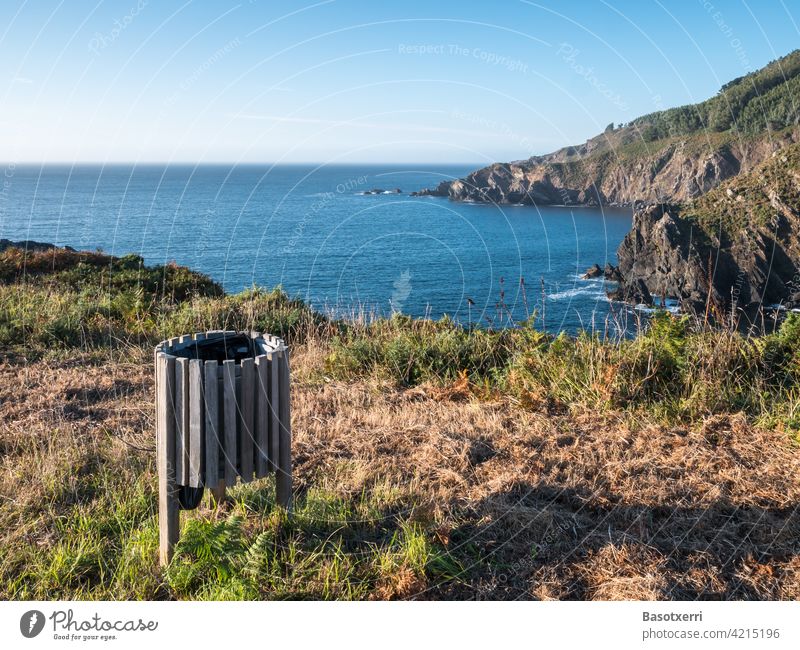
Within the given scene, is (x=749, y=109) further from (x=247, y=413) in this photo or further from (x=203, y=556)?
(x=203, y=556)

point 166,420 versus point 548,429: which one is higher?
point 166,420

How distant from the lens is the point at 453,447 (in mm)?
5113

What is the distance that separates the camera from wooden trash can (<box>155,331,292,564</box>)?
338 cm

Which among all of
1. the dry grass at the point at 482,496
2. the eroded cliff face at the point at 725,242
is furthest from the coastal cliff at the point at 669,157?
the dry grass at the point at 482,496

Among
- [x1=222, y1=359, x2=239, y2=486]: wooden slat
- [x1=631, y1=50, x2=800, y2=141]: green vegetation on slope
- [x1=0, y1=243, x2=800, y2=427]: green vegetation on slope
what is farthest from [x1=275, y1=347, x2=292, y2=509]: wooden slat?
[x1=631, y1=50, x2=800, y2=141]: green vegetation on slope

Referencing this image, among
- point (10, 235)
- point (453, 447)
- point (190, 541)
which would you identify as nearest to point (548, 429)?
point (453, 447)

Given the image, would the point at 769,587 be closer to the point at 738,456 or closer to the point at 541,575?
the point at 541,575

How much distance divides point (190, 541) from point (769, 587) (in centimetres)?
323

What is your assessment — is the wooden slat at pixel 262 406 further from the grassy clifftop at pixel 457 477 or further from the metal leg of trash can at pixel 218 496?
the metal leg of trash can at pixel 218 496

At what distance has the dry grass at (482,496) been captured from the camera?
357 cm

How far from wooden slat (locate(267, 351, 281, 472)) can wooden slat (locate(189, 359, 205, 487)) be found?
15.7 inches

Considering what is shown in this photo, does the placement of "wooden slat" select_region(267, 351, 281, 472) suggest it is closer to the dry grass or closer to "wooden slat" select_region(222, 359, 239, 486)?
"wooden slat" select_region(222, 359, 239, 486)

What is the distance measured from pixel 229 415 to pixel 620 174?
306 feet

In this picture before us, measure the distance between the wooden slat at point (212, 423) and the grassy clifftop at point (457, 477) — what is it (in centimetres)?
34
